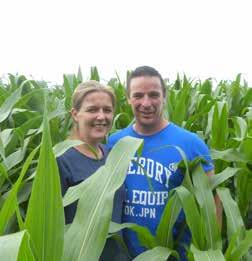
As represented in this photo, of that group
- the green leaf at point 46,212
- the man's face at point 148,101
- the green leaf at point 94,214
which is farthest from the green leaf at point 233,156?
the green leaf at point 46,212

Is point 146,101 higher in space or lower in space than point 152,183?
higher

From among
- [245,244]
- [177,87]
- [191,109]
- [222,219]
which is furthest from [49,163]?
[177,87]

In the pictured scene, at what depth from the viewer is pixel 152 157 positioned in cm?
131

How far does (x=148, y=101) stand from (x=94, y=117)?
17 cm

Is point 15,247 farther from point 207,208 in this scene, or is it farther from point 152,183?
point 152,183

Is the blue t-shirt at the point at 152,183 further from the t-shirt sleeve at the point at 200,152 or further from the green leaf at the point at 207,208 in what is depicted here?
the green leaf at the point at 207,208

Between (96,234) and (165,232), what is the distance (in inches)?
16.4

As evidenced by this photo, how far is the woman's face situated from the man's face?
10 cm

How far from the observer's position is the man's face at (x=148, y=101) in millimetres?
1340

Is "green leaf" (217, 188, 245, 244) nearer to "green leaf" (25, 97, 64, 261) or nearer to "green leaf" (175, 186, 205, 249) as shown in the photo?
"green leaf" (175, 186, 205, 249)

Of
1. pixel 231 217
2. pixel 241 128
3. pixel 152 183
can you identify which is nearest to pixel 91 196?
pixel 231 217

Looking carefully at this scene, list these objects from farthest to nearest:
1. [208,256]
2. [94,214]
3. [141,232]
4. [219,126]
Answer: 1. [219,126]
2. [141,232]
3. [208,256]
4. [94,214]

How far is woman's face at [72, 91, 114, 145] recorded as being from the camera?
4.12ft

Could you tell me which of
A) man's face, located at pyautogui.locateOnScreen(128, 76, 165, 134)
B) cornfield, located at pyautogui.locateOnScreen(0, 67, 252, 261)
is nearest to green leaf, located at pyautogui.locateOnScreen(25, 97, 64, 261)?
cornfield, located at pyautogui.locateOnScreen(0, 67, 252, 261)
